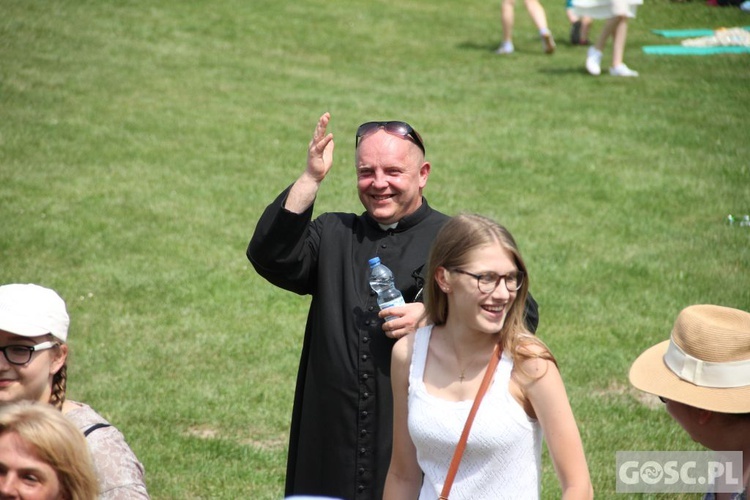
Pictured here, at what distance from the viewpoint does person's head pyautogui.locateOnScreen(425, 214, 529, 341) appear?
3674mm

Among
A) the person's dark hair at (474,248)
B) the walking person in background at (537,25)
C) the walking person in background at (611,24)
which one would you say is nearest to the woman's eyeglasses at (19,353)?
the person's dark hair at (474,248)

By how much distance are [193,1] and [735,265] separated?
14766 mm

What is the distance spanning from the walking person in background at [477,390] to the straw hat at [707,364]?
14.0 inches

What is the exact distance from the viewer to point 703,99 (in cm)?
1593

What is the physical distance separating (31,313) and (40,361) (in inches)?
7.6

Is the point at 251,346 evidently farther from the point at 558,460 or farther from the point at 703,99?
the point at 703,99

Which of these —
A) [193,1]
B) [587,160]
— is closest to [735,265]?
[587,160]

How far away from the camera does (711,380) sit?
331 centimetres

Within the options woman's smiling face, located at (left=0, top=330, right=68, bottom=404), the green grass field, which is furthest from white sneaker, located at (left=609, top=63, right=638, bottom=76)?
woman's smiling face, located at (left=0, top=330, right=68, bottom=404)

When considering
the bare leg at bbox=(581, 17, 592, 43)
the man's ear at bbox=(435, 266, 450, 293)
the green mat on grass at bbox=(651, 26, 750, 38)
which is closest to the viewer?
the man's ear at bbox=(435, 266, 450, 293)

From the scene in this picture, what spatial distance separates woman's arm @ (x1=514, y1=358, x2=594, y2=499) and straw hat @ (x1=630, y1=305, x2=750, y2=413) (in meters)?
0.28

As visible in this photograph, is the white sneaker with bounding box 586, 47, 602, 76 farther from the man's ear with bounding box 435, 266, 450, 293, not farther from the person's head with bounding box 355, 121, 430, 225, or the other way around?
the man's ear with bounding box 435, 266, 450, 293

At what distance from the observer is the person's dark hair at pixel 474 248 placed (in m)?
3.69

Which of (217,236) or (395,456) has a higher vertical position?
(395,456)
